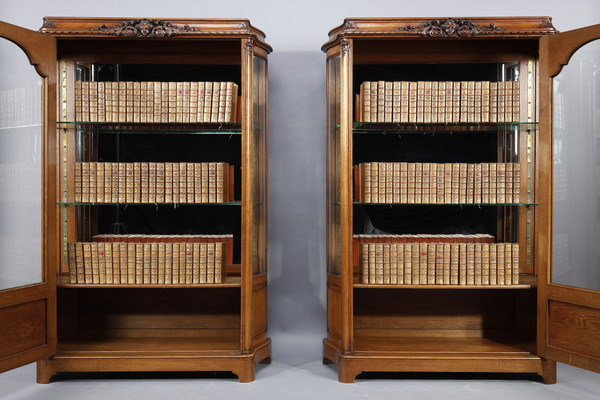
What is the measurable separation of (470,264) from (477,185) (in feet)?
1.56

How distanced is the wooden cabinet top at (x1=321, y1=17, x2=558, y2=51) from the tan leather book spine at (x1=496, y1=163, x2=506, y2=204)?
0.76 metres

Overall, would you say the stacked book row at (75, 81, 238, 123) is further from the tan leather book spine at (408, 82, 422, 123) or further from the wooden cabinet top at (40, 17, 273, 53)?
the tan leather book spine at (408, 82, 422, 123)

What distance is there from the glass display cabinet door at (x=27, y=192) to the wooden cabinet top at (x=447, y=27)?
1742mm

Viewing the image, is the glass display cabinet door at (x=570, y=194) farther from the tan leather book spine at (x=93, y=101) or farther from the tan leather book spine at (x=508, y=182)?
the tan leather book spine at (x=93, y=101)

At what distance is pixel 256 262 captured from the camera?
3123 millimetres

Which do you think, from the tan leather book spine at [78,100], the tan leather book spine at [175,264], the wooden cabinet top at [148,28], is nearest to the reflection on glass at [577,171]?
the wooden cabinet top at [148,28]

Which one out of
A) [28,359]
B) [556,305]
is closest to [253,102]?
[28,359]

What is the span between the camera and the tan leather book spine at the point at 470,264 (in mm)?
3010

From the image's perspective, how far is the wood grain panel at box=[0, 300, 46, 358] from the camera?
2.60m

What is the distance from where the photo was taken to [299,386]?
2.83 metres

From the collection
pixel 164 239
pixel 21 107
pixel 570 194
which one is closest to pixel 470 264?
pixel 570 194

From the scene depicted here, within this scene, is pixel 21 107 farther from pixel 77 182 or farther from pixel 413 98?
pixel 413 98

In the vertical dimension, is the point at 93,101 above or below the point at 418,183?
above

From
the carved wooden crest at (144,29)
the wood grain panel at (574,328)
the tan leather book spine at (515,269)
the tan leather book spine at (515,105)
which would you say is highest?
the carved wooden crest at (144,29)
